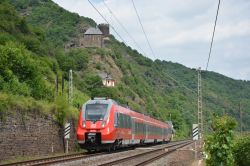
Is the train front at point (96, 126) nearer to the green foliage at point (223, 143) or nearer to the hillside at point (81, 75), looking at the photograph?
the hillside at point (81, 75)

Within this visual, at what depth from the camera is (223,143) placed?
21.0 metres

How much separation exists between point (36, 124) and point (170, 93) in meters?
168

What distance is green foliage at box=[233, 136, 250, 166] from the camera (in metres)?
21.6

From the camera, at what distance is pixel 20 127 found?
28922 mm

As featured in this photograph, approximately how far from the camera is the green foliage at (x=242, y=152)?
21641mm

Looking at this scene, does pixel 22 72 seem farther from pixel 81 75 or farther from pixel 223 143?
pixel 81 75

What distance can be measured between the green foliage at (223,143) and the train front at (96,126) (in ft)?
40.6

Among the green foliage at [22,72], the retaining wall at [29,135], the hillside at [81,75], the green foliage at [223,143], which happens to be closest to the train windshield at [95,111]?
the retaining wall at [29,135]

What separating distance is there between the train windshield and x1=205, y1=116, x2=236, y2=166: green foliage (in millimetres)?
12916

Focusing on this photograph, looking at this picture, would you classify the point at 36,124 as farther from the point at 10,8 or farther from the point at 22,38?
the point at 10,8

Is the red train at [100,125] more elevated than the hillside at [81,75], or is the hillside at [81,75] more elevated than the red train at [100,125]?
the hillside at [81,75]

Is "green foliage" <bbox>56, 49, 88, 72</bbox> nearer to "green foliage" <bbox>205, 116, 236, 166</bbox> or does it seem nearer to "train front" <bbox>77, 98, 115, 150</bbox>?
"train front" <bbox>77, 98, 115, 150</bbox>

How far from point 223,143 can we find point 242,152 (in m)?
1.94

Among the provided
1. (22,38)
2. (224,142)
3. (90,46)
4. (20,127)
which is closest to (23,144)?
(20,127)
